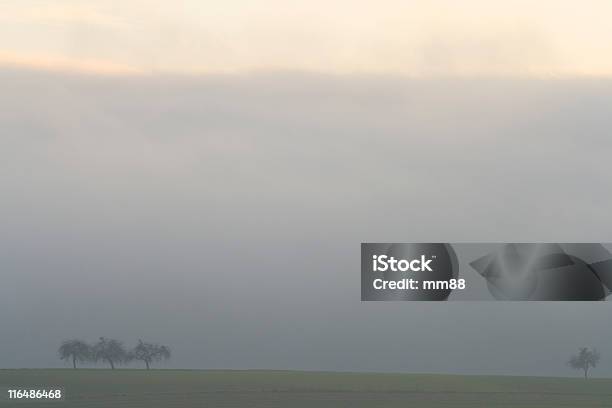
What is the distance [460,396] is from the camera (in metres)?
105

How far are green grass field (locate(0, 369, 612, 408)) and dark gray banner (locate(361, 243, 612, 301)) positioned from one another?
117 ft

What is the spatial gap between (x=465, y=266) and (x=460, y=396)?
189ft

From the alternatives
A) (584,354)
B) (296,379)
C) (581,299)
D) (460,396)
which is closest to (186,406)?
(460,396)

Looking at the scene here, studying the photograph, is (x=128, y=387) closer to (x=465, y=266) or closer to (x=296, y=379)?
(x=296, y=379)

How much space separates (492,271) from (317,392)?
57709mm

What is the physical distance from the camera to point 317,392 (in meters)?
106

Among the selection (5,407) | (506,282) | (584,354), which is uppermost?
(584,354)

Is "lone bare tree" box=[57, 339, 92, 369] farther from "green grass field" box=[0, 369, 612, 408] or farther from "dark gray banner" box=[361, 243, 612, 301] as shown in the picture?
"dark gray banner" box=[361, 243, 612, 301]

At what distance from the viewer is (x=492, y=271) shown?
51.8 meters

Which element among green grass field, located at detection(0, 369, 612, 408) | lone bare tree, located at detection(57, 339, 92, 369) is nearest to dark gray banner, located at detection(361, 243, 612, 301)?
green grass field, located at detection(0, 369, 612, 408)

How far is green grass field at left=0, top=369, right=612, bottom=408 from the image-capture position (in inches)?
3457

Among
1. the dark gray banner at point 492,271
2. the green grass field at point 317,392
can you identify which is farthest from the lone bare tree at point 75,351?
the dark gray banner at point 492,271

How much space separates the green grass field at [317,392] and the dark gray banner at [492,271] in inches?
1403

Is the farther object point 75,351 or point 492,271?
point 75,351
